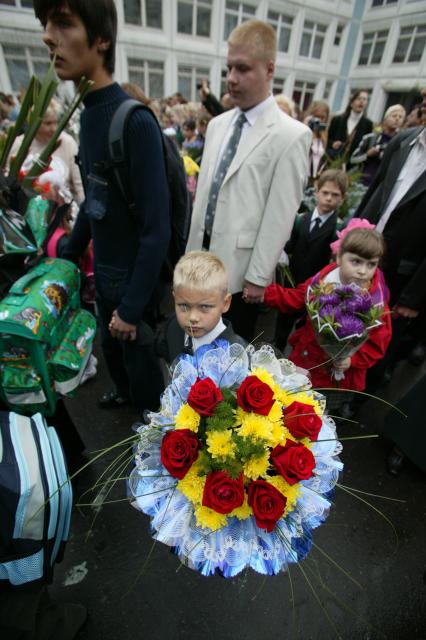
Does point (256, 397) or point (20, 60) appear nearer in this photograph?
point (256, 397)

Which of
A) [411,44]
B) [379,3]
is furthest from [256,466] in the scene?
[379,3]

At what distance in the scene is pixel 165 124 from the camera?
364 inches

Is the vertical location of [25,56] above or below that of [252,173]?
above

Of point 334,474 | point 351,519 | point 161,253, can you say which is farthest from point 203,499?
point 351,519

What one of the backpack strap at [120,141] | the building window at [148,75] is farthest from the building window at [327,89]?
the backpack strap at [120,141]

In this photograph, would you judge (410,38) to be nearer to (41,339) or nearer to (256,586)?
(41,339)

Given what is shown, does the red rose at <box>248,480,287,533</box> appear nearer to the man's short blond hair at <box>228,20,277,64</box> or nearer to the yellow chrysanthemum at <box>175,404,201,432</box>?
the yellow chrysanthemum at <box>175,404,201,432</box>

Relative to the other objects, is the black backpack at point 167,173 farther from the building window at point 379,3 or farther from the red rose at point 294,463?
the building window at point 379,3

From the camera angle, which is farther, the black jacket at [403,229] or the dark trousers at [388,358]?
the dark trousers at [388,358]

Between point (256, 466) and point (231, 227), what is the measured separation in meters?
1.63

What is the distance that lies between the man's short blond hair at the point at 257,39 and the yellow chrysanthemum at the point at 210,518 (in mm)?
2196

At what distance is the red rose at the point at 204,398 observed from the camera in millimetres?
883

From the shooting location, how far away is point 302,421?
0.90m

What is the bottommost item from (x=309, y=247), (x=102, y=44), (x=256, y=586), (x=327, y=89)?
(x=256, y=586)
